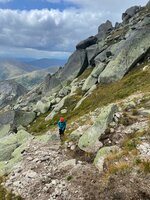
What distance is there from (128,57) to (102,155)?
49.9 meters

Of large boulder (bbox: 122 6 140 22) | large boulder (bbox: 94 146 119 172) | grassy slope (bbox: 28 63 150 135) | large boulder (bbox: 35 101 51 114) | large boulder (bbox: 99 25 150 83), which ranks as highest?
large boulder (bbox: 122 6 140 22)

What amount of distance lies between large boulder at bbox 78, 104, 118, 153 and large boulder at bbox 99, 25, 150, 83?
40484 mm

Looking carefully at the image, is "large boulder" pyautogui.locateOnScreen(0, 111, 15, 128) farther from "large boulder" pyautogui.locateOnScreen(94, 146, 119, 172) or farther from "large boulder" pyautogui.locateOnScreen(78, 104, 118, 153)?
"large boulder" pyautogui.locateOnScreen(94, 146, 119, 172)

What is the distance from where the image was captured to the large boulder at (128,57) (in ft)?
223

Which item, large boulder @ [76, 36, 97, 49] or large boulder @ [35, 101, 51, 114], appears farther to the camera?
large boulder @ [76, 36, 97, 49]

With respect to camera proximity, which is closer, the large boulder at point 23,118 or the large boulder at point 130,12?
the large boulder at point 23,118

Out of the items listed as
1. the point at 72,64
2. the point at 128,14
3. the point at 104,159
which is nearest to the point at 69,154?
the point at 104,159

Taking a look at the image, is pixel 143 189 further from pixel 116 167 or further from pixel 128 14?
pixel 128 14

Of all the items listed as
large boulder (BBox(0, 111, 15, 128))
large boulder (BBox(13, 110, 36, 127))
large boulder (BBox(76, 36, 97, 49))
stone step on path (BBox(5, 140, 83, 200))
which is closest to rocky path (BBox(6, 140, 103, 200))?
stone step on path (BBox(5, 140, 83, 200))

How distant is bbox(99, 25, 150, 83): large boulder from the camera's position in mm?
67938

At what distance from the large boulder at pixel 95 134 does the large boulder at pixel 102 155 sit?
6.22 feet

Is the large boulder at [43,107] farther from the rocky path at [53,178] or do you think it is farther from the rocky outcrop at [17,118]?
the rocky path at [53,178]

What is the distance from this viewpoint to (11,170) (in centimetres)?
2478

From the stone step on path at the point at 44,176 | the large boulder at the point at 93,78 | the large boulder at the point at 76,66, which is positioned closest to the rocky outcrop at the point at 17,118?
A: the large boulder at the point at 93,78
